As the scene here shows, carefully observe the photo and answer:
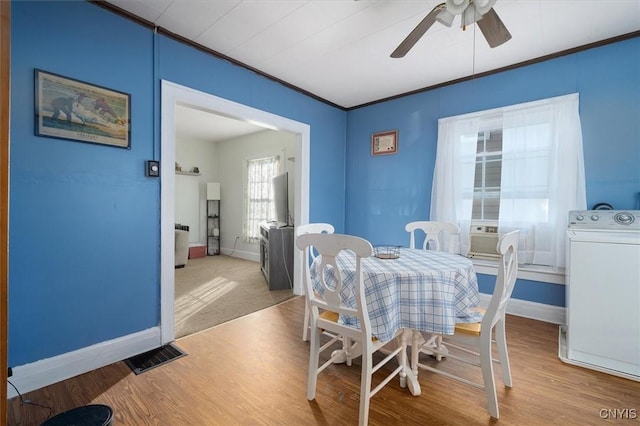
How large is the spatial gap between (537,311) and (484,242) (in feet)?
2.65

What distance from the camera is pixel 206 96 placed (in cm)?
257

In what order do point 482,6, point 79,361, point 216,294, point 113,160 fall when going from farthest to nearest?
1. point 216,294
2. point 113,160
3. point 79,361
4. point 482,6

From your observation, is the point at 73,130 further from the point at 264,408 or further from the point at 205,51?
the point at 264,408

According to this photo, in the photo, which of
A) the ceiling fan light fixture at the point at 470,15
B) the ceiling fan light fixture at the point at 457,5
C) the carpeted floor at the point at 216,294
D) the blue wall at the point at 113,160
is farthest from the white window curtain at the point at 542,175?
the carpeted floor at the point at 216,294

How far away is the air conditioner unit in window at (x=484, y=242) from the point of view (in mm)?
3055

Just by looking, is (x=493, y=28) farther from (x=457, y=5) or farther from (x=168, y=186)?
(x=168, y=186)

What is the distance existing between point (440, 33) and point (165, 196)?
2.66m

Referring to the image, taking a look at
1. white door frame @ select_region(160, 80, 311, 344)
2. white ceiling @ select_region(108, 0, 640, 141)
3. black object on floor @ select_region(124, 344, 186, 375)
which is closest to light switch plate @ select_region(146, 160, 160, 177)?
white door frame @ select_region(160, 80, 311, 344)

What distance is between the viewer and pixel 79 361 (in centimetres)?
190

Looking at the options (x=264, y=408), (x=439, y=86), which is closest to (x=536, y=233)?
(x=439, y=86)

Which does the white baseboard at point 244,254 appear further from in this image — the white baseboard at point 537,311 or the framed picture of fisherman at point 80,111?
the white baseboard at point 537,311

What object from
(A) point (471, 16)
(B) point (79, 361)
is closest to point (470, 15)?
(A) point (471, 16)

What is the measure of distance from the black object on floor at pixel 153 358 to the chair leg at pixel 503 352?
2209 millimetres

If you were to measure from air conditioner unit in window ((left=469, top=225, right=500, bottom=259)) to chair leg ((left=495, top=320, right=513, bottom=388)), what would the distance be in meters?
1.53
